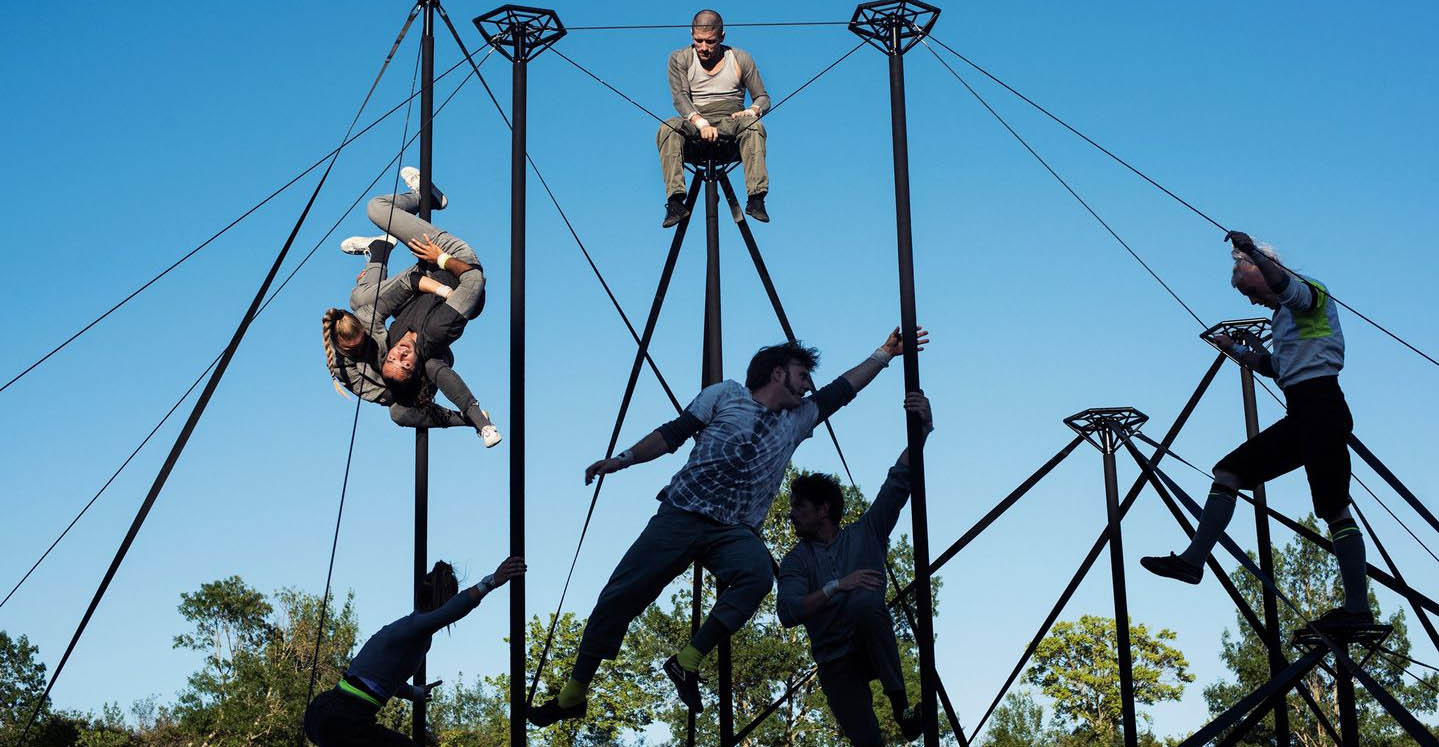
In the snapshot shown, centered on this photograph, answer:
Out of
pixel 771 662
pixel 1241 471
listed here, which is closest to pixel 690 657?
pixel 1241 471

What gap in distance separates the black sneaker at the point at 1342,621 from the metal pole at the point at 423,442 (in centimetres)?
428

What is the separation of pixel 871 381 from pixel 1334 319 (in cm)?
214

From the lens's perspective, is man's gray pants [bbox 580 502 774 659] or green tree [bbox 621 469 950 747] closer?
man's gray pants [bbox 580 502 774 659]

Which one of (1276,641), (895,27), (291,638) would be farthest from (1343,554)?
(291,638)

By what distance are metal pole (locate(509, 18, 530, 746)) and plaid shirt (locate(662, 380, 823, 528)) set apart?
0.85 metres

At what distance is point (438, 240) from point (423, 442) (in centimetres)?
120

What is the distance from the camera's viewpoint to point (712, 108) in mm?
8781

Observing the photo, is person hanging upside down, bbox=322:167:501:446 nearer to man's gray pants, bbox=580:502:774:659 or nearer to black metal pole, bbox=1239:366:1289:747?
man's gray pants, bbox=580:502:774:659

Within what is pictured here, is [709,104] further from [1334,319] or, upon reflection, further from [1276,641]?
[1276,641]

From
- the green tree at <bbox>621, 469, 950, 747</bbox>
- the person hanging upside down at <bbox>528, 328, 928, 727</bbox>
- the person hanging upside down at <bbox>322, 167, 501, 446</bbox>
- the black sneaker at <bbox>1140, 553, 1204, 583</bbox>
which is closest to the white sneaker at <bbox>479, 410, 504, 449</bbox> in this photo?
the person hanging upside down at <bbox>322, 167, 501, 446</bbox>

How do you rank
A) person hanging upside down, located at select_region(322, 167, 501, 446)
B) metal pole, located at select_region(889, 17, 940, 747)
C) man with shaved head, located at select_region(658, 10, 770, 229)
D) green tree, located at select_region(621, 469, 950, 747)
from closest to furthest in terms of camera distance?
metal pole, located at select_region(889, 17, 940, 747), person hanging upside down, located at select_region(322, 167, 501, 446), man with shaved head, located at select_region(658, 10, 770, 229), green tree, located at select_region(621, 469, 950, 747)

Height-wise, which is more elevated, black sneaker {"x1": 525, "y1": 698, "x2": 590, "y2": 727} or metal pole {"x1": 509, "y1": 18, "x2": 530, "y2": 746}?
metal pole {"x1": 509, "y1": 18, "x2": 530, "y2": 746}

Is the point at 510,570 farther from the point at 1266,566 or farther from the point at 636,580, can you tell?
the point at 1266,566

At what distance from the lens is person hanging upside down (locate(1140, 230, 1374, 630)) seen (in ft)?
20.6
